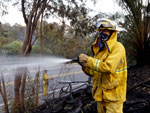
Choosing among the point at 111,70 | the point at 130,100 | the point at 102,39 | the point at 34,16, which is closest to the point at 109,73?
the point at 111,70

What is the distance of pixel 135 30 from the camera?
5535 mm

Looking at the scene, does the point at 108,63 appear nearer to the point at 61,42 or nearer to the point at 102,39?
the point at 102,39

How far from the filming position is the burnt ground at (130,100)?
3334 mm

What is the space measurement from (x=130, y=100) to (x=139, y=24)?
110 inches

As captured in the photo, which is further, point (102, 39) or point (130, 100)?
point (130, 100)

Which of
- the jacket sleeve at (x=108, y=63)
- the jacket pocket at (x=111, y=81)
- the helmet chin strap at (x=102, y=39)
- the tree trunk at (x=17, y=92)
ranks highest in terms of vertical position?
the helmet chin strap at (x=102, y=39)

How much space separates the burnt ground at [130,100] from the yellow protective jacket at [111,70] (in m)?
1.28

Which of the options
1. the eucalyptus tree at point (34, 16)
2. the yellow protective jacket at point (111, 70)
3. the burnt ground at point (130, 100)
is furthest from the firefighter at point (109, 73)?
the eucalyptus tree at point (34, 16)

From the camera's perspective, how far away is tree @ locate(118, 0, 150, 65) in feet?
17.2

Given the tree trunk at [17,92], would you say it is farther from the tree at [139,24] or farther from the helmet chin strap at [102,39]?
the tree at [139,24]

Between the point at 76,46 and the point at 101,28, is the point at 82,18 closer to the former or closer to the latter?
the point at 76,46

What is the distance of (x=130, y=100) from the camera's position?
143 inches

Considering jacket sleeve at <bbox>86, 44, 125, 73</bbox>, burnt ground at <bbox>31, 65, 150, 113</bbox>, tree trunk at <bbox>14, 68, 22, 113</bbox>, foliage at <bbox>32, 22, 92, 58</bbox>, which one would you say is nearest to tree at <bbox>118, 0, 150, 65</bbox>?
burnt ground at <bbox>31, 65, 150, 113</bbox>

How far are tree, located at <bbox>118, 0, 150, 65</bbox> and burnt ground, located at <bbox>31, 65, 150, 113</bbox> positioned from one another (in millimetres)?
579
